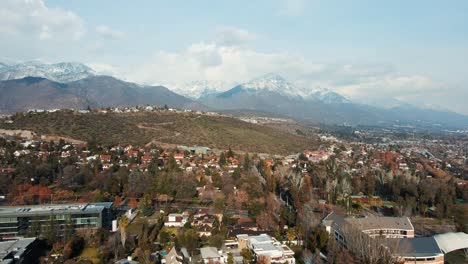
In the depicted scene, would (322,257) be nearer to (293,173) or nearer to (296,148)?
(293,173)

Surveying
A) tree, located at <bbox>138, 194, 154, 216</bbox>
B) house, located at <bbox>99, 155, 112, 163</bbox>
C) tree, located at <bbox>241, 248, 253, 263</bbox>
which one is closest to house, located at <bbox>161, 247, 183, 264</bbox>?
tree, located at <bbox>241, 248, 253, 263</bbox>

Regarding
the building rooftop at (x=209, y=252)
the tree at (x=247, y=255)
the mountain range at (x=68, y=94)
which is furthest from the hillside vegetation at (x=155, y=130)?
the mountain range at (x=68, y=94)

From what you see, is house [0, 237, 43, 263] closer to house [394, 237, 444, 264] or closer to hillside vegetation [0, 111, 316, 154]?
house [394, 237, 444, 264]

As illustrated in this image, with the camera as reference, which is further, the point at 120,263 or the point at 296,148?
the point at 296,148

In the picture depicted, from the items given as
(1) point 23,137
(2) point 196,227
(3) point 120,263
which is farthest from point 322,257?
(1) point 23,137

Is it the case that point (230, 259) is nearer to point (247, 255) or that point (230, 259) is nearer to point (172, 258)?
point (247, 255)

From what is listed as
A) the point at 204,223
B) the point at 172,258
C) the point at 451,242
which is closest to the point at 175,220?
the point at 204,223
